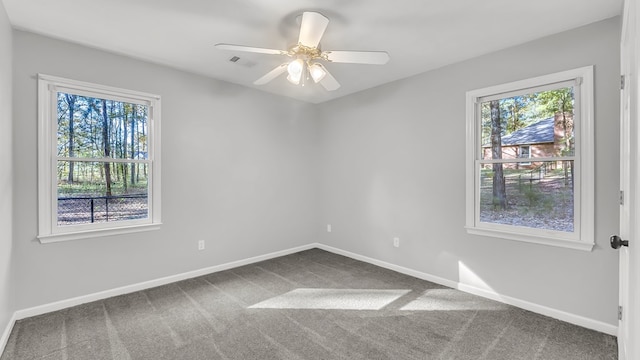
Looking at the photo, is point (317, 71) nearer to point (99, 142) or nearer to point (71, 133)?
point (99, 142)

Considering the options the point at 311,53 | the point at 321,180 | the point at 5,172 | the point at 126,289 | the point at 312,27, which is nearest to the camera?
the point at 312,27

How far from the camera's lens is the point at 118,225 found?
301 centimetres

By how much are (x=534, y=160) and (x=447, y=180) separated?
0.81 meters

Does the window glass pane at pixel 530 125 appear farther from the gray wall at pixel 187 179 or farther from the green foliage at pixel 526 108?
the gray wall at pixel 187 179

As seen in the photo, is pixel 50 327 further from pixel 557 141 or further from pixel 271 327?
pixel 557 141

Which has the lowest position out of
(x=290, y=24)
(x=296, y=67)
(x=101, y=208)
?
(x=101, y=208)

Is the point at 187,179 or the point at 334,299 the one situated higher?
the point at 187,179

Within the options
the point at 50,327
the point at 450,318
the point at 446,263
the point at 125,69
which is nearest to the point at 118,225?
the point at 50,327

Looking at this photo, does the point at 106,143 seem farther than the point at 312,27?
Yes

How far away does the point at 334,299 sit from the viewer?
9.60 ft

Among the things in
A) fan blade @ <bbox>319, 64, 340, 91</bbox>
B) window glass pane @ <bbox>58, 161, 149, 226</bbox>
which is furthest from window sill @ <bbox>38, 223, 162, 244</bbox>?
fan blade @ <bbox>319, 64, 340, 91</bbox>

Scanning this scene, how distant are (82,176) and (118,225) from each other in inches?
22.9

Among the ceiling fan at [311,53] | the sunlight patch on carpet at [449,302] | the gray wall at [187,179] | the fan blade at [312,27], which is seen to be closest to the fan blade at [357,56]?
the ceiling fan at [311,53]

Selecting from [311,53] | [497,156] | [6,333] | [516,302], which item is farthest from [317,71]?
[6,333]
